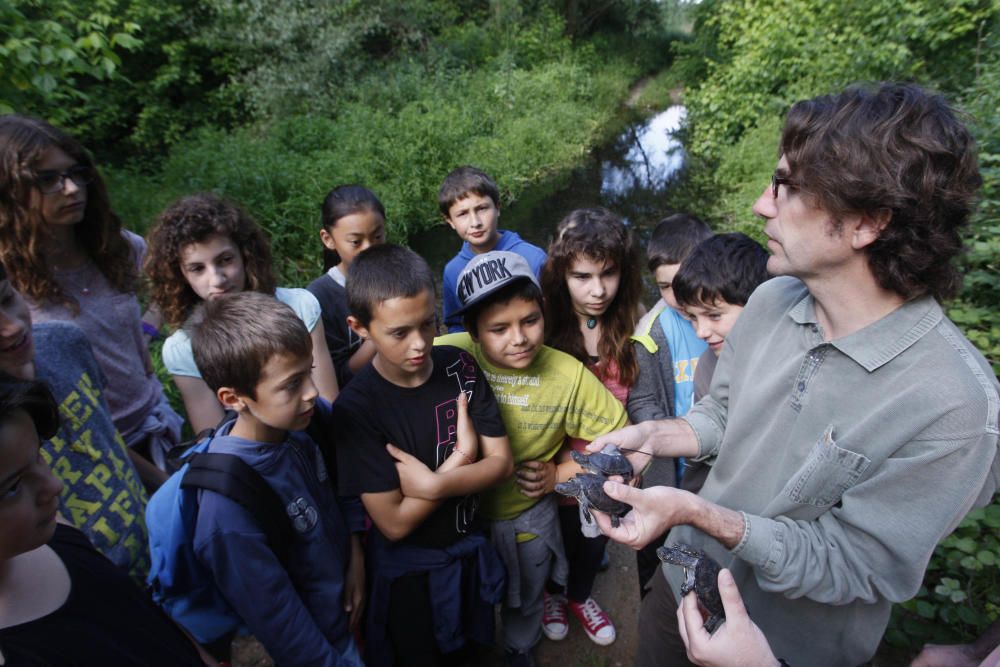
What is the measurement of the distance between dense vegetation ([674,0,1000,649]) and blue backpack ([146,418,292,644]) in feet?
7.09

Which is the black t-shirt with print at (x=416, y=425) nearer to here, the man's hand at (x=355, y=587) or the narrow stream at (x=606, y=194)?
the man's hand at (x=355, y=587)

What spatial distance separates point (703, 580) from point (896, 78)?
9222 mm

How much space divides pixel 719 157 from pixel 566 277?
10149mm

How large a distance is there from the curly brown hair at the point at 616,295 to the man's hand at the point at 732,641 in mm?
1257

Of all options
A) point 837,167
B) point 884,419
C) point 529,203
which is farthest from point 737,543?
point 529,203

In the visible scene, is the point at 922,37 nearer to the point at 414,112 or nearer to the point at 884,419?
the point at 414,112

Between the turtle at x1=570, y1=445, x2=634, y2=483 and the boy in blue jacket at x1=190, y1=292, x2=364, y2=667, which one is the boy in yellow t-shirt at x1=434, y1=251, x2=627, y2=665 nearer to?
the turtle at x1=570, y1=445, x2=634, y2=483

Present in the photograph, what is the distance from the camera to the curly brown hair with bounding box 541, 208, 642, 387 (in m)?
2.47

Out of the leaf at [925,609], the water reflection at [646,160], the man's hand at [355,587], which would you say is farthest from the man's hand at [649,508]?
the water reflection at [646,160]

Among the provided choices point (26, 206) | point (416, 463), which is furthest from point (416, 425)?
point (26, 206)

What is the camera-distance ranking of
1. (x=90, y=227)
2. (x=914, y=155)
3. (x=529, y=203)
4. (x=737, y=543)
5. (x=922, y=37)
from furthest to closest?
(x=529, y=203), (x=922, y=37), (x=90, y=227), (x=737, y=543), (x=914, y=155)

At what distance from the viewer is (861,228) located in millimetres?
1244

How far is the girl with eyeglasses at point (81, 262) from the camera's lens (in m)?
2.04

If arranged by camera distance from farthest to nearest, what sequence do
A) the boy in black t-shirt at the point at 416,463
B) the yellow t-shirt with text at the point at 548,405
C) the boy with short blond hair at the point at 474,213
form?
the boy with short blond hair at the point at 474,213 → the yellow t-shirt with text at the point at 548,405 → the boy in black t-shirt at the point at 416,463
